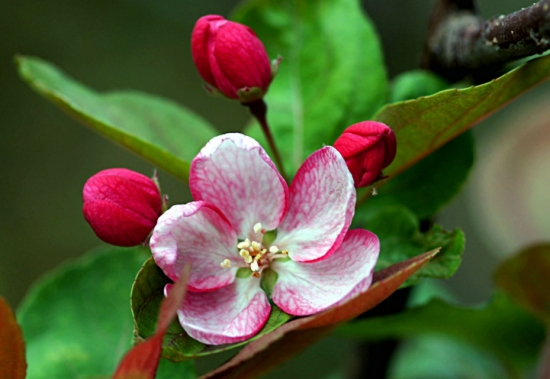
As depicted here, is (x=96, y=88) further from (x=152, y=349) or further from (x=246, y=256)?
(x=152, y=349)

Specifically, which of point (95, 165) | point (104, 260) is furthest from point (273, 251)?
point (95, 165)

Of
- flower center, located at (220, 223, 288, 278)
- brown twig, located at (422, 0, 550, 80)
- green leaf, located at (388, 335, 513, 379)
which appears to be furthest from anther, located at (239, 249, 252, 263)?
green leaf, located at (388, 335, 513, 379)

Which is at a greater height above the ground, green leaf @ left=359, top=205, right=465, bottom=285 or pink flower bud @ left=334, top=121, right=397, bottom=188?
pink flower bud @ left=334, top=121, right=397, bottom=188

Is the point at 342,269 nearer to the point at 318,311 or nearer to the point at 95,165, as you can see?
the point at 318,311

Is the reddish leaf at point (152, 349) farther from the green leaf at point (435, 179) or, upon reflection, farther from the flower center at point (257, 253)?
the green leaf at point (435, 179)

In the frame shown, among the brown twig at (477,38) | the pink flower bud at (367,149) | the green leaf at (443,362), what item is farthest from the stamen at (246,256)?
the green leaf at (443,362)

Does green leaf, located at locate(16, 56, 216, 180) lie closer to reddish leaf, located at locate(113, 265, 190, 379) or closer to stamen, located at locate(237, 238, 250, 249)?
stamen, located at locate(237, 238, 250, 249)
